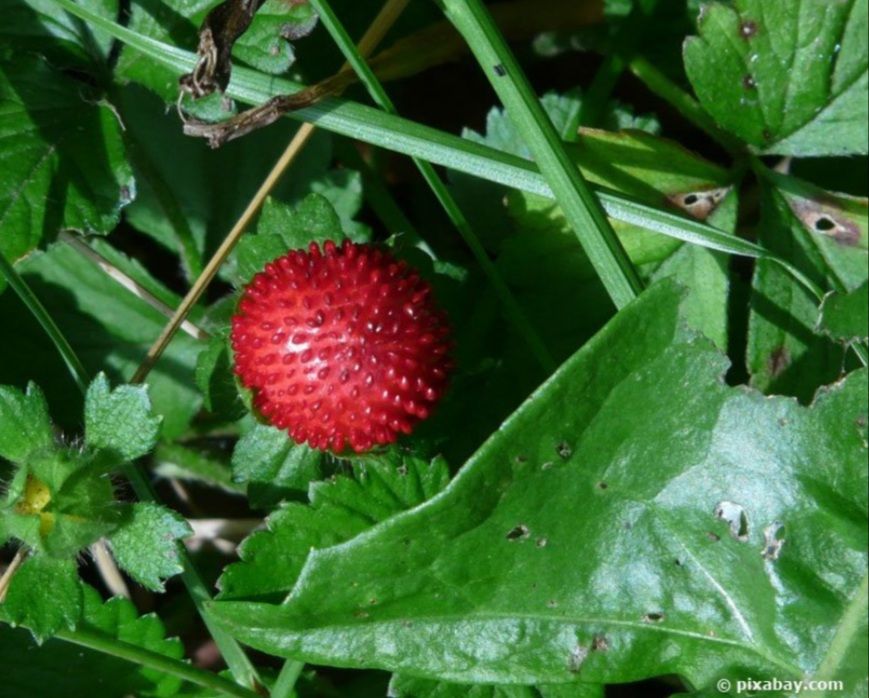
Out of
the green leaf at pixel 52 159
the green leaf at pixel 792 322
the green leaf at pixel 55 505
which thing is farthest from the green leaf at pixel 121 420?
the green leaf at pixel 792 322

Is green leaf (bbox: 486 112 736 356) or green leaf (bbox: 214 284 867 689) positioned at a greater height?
green leaf (bbox: 486 112 736 356)

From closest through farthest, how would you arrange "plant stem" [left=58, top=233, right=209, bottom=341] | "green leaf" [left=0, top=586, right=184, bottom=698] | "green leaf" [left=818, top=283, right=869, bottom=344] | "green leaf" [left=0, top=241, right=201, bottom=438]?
"green leaf" [left=818, top=283, right=869, bottom=344] < "green leaf" [left=0, top=586, right=184, bottom=698] < "plant stem" [left=58, top=233, right=209, bottom=341] < "green leaf" [left=0, top=241, right=201, bottom=438]

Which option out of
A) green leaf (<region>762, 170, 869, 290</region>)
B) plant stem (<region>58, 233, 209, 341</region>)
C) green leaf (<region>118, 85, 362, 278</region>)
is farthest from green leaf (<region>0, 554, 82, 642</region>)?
green leaf (<region>762, 170, 869, 290</region>)

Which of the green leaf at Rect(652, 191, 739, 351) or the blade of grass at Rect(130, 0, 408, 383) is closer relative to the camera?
the green leaf at Rect(652, 191, 739, 351)

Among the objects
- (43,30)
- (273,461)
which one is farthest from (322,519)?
(43,30)

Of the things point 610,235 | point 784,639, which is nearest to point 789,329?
point 610,235

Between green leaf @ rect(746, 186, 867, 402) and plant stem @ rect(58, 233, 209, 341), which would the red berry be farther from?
green leaf @ rect(746, 186, 867, 402)

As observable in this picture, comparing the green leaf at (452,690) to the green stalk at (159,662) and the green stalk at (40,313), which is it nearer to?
the green stalk at (159,662)

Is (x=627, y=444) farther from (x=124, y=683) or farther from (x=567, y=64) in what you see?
(x=567, y=64)
